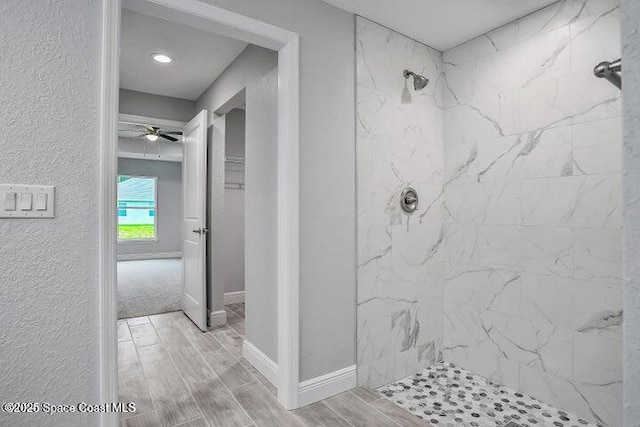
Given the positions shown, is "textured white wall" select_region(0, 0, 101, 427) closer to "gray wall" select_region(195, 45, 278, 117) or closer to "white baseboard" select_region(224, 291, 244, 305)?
"gray wall" select_region(195, 45, 278, 117)

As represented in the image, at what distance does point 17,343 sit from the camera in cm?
128

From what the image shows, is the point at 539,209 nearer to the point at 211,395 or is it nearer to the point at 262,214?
the point at 262,214

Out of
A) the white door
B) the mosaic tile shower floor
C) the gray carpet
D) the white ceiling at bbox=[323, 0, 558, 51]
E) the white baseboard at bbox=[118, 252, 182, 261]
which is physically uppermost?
the white ceiling at bbox=[323, 0, 558, 51]

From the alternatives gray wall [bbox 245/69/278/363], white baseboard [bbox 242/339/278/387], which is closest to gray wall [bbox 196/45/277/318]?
gray wall [bbox 245/69/278/363]

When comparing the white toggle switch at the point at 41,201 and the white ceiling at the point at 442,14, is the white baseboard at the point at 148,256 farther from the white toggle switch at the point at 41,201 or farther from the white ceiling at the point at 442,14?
the white ceiling at the point at 442,14

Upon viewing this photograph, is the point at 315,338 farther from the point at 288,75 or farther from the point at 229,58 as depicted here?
the point at 229,58

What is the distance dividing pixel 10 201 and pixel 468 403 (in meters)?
2.50

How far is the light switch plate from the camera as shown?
49.6 inches

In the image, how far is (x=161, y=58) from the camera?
2947 millimetres

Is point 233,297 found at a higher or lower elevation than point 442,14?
lower

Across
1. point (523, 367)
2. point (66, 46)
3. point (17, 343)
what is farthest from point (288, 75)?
point (523, 367)

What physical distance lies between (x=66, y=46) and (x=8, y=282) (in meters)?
0.95

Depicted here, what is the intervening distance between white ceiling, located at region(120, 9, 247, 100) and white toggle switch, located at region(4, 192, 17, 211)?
63.9 inches

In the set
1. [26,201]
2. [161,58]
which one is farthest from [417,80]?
[26,201]
